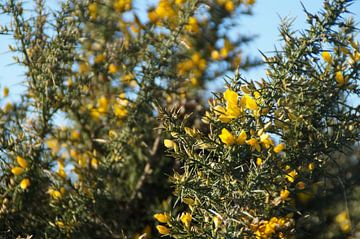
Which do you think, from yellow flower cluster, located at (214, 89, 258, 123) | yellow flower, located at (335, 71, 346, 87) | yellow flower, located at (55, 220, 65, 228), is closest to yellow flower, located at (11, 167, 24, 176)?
yellow flower, located at (55, 220, 65, 228)

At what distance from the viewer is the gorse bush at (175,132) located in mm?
1644

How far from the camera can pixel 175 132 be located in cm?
167

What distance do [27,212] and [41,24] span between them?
2.94 ft

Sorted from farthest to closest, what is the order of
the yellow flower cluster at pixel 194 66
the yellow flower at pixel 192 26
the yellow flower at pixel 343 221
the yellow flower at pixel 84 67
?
1. the yellow flower cluster at pixel 194 66
2. the yellow flower at pixel 84 67
3. the yellow flower at pixel 192 26
4. the yellow flower at pixel 343 221

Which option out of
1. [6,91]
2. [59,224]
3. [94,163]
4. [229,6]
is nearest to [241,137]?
[59,224]

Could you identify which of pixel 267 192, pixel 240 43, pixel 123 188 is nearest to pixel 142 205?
pixel 123 188

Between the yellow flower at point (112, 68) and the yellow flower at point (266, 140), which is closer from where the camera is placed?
the yellow flower at point (266, 140)

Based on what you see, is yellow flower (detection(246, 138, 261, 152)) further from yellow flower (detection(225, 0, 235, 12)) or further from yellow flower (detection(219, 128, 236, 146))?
yellow flower (detection(225, 0, 235, 12))

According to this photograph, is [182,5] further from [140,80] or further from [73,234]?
[73,234]

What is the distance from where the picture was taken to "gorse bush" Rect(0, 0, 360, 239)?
5.39 ft

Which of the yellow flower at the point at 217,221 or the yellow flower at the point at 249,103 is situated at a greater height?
the yellow flower at the point at 249,103

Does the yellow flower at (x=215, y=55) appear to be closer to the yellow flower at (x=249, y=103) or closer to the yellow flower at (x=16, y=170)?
the yellow flower at (x=16, y=170)

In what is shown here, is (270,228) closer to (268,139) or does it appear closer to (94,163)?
(268,139)

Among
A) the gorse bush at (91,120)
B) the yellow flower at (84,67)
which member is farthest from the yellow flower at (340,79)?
the yellow flower at (84,67)
